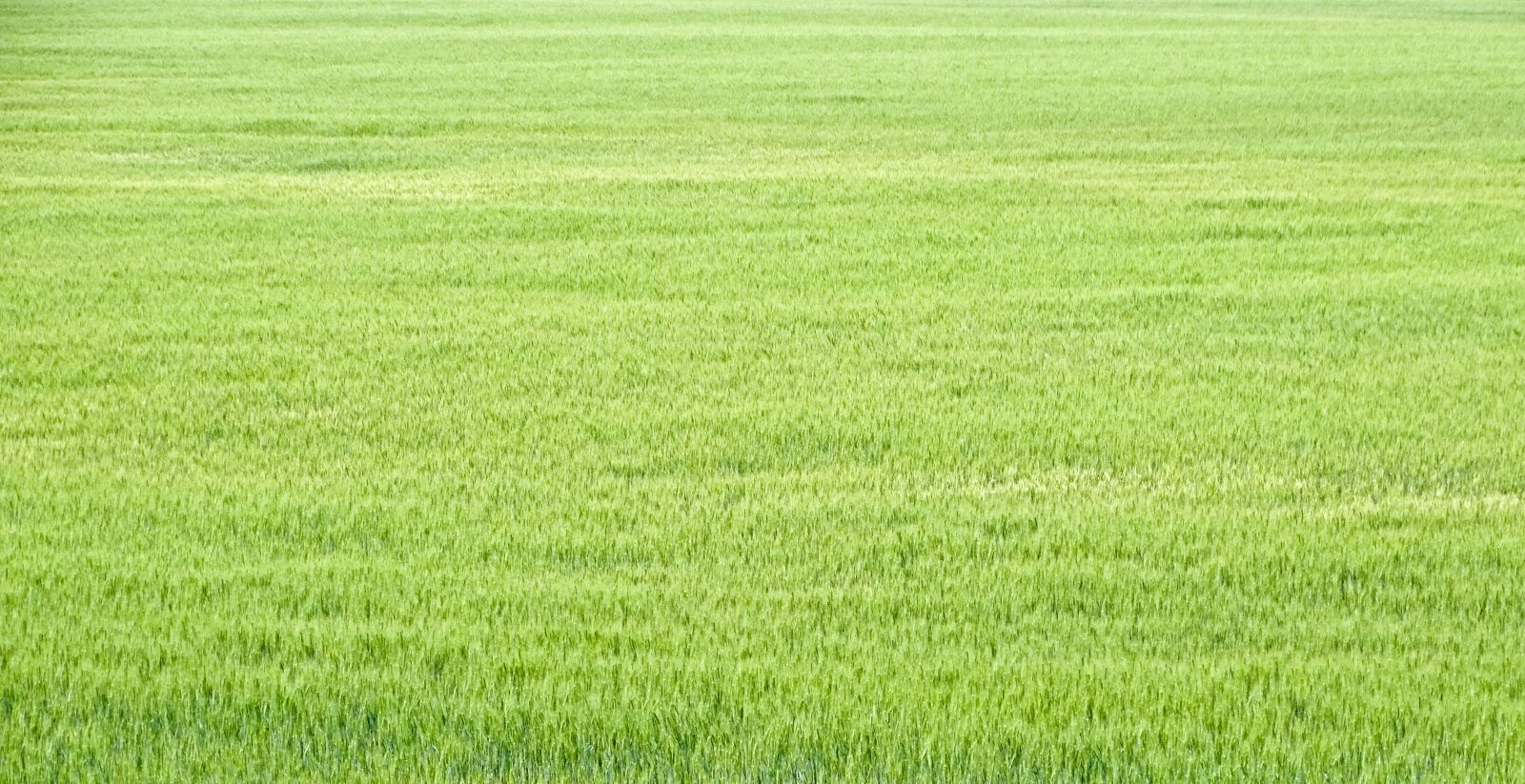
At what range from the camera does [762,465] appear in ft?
29.3

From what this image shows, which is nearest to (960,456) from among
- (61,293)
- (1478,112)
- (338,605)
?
(338,605)

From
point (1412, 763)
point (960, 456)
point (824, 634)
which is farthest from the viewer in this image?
point (960, 456)

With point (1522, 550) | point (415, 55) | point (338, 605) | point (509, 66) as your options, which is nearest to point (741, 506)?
point (338, 605)

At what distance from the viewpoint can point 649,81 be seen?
31.3m

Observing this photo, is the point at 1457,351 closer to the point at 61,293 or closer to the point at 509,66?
the point at 61,293

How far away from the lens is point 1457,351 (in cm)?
1157

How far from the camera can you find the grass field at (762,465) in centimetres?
590

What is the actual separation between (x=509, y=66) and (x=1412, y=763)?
30.3 m

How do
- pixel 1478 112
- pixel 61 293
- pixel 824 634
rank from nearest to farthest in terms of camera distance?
pixel 824 634, pixel 61 293, pixel 1478 112

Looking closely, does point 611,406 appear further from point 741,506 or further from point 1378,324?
point 1378,324

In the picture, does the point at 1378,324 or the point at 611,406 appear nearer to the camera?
the point at 611,406

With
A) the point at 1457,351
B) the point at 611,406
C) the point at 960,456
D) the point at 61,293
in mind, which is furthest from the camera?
the point at 61,293

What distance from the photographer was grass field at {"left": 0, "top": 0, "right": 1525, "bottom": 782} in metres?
5.90

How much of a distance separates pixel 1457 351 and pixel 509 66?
81.8 feet
